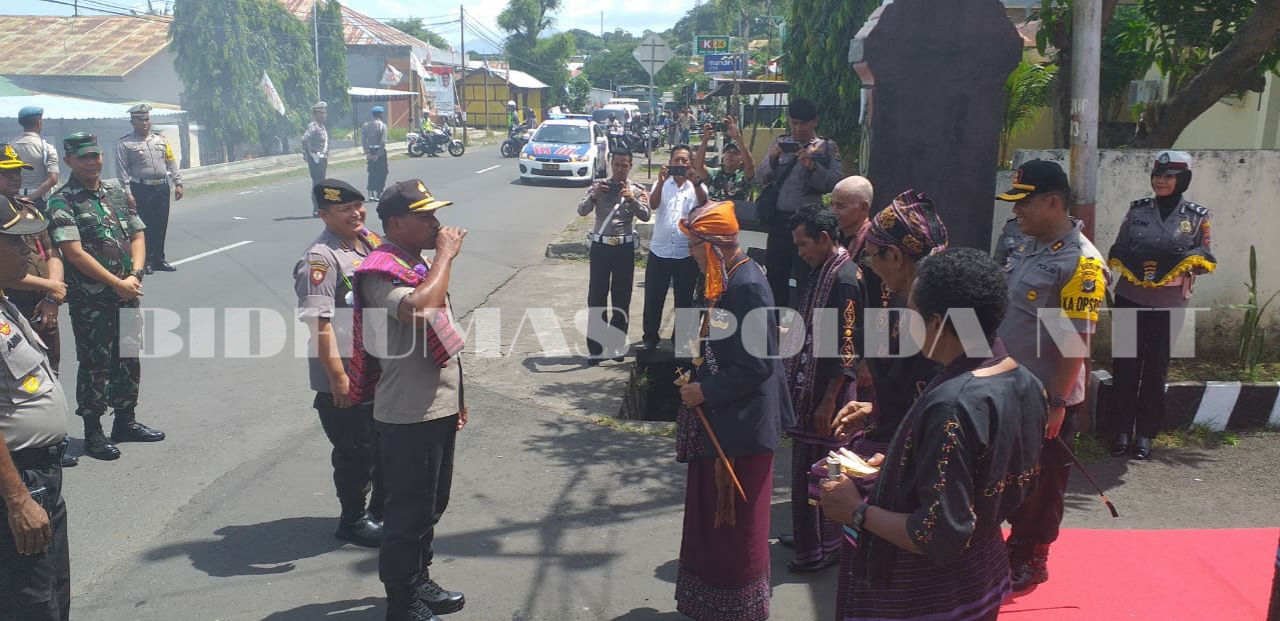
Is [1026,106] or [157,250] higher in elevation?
[1026,106]

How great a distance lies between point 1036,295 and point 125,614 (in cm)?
386

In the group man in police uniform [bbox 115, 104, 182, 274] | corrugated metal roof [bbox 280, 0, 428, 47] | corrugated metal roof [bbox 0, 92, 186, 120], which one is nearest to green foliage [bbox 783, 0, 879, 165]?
man in police uniform [bbox 115, 104, 182, 274]

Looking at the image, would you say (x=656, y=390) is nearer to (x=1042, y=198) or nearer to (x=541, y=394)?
(x=541, y=394)

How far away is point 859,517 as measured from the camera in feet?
8.06

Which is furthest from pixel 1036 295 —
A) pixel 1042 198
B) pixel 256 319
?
pixel 256 319

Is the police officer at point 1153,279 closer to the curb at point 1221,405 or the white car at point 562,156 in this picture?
the curb at point 1221,405

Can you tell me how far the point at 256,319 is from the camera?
359 inches

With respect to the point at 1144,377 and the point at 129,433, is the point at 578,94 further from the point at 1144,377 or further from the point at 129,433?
the point at 1144,377

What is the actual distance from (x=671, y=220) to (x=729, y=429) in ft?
13.6

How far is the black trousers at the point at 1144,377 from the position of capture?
564cm

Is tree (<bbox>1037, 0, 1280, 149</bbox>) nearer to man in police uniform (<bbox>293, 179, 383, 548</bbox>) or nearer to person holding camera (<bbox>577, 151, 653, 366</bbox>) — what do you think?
person holding camera (<bbox>577, 151, 653, 366</bbox>)

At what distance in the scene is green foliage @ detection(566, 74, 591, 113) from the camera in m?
68.2

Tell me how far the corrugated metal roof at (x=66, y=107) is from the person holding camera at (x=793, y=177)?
63.5 feet

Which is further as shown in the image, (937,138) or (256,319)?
(256,319)
